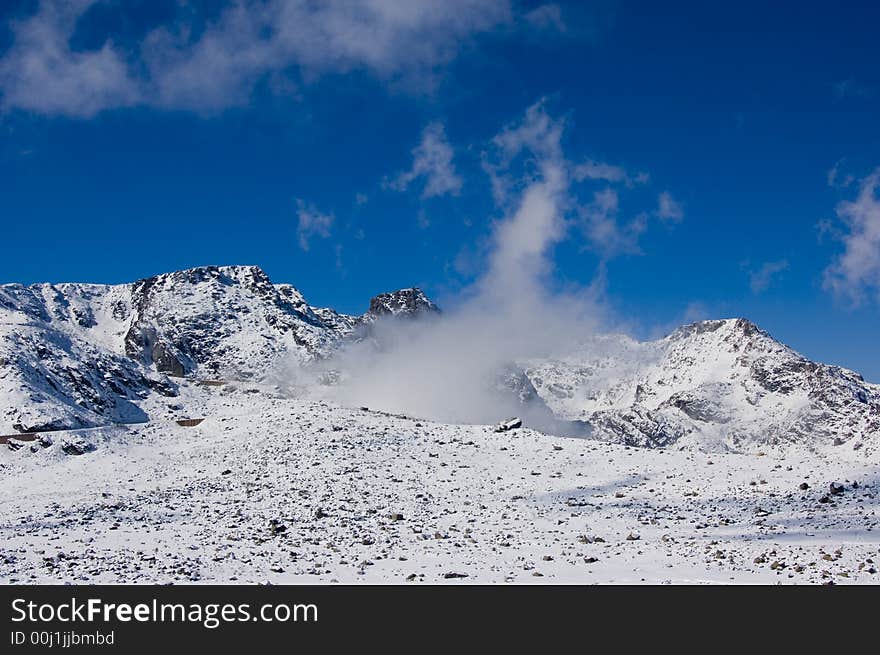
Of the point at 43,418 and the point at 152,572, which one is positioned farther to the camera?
the point at 43,418

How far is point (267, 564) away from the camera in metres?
24.8

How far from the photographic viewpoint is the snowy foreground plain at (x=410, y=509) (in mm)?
23250

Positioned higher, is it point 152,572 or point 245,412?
point 245,412

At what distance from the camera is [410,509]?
118ft

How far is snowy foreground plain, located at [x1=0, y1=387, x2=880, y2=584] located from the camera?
23.2m
